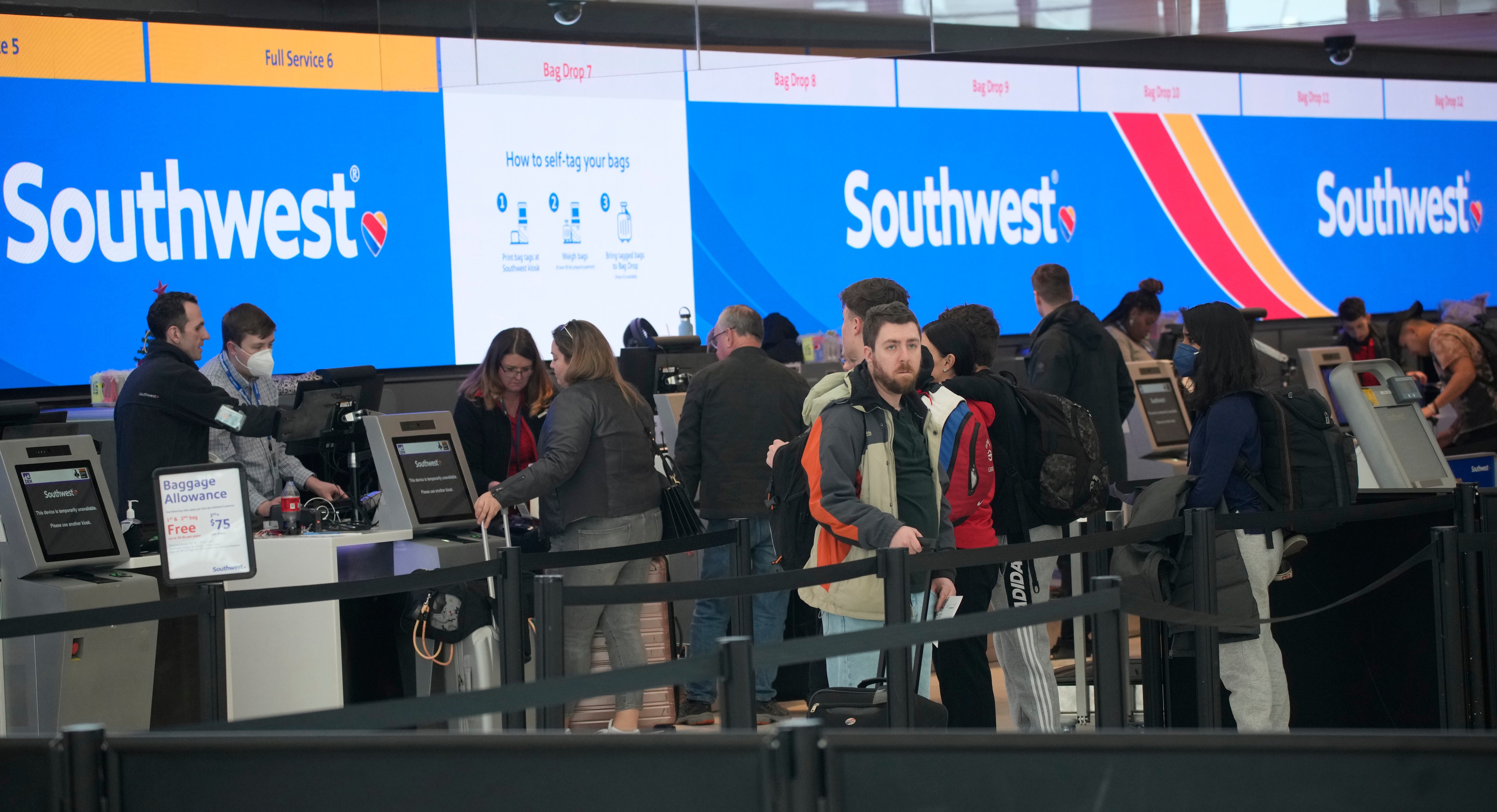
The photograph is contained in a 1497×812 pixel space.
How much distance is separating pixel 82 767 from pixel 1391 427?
512cm

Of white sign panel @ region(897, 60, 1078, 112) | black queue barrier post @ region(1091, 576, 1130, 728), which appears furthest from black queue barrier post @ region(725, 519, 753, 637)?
white sign panel @ region(897, 60, 1078, 112)

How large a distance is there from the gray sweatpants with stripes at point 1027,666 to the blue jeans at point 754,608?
1.07m

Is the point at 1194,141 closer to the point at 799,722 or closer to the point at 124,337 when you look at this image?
the point at 124,337

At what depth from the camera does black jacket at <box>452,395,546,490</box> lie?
5.54m

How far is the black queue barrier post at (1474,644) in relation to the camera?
3961 mm

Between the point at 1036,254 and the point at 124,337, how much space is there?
21.4 ft

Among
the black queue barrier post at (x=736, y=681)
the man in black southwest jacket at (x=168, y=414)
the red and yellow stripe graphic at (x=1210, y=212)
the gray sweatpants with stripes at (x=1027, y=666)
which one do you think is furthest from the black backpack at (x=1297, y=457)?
the red and yellow stripe graphic at (x=1210, y=212)

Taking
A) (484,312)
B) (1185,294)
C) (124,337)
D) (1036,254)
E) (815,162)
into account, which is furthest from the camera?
(1185,294)

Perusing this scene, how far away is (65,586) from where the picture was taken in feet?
14.1

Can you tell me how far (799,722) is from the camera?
5.04 feet

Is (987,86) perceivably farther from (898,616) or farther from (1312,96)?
(898,616)

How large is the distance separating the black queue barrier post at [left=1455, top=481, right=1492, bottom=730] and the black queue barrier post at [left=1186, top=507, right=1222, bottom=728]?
0.69 metres

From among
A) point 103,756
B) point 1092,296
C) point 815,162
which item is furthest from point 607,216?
point 103,756

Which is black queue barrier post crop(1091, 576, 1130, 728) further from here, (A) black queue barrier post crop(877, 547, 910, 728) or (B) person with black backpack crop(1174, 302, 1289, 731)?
(B) person with black backpack crop(1174, 302, 1289, 731)
